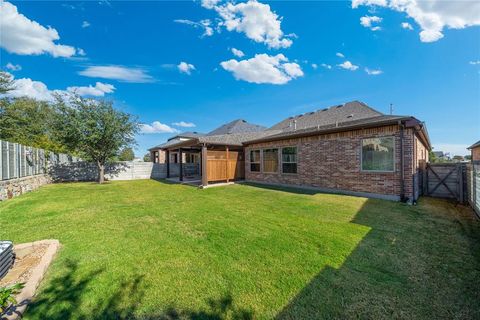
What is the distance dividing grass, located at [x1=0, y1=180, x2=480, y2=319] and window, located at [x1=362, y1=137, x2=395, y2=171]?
242cm

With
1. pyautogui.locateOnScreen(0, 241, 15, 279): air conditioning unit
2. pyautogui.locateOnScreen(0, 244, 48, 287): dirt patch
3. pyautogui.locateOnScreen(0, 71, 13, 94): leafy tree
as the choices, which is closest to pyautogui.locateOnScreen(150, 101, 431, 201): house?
pyautogui.locateOnScreen(0, 244, 48, 287): dirt patch

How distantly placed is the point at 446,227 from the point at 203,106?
23.3 m

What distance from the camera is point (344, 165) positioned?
8.71 m

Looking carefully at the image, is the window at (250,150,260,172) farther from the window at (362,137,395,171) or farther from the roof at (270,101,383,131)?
the window at (362,137,395,171)

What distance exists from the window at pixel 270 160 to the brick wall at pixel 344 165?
540 millimetres

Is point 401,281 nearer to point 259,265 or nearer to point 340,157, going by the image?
point 259,265

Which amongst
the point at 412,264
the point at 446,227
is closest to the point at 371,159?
the point at 446,227

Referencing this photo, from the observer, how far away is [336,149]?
8.95 meters

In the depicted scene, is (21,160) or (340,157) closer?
(340,157)

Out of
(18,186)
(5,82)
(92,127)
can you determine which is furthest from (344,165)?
(5,82)

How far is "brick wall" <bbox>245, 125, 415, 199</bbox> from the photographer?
7.27m

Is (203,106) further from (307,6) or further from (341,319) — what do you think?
(341,319)

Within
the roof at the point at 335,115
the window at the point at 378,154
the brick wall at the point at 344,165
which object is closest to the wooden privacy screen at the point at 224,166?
the brick wall at the point at 344,165

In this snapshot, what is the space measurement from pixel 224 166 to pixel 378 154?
8565 millimetres
